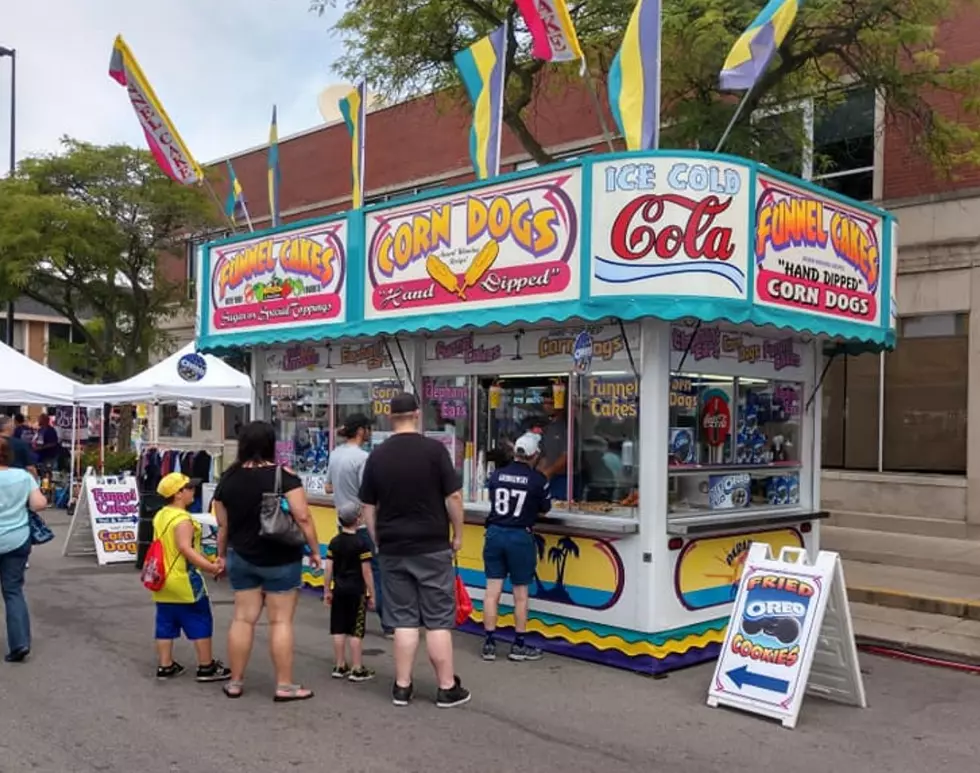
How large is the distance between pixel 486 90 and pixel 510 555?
410cm

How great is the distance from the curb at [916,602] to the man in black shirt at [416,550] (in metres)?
5.12

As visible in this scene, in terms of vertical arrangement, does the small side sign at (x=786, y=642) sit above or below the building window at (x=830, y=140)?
below

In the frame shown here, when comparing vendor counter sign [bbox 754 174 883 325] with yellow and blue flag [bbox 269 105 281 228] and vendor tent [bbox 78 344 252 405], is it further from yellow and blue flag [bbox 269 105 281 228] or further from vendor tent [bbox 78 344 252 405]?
vendor tent [bbox 78 344 252 405]

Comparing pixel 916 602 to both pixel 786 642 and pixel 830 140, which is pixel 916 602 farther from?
pixel 830 140

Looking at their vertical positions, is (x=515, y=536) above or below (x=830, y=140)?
below

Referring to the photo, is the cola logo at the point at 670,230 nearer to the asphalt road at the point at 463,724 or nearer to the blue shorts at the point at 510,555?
the blue shorts at the point at 510,555

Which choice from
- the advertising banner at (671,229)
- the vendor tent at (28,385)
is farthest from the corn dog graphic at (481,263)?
the vendor tent at (28,385)

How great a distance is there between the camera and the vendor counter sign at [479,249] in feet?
23.1

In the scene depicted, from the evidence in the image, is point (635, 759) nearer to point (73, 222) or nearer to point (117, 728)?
point (117, 728)

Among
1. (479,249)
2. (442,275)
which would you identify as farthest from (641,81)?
(442,275)

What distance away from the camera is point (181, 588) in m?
6.21

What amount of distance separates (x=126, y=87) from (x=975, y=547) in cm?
1114

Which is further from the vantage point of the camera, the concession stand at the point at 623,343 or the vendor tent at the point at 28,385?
the vendor tent at the point at 28,385

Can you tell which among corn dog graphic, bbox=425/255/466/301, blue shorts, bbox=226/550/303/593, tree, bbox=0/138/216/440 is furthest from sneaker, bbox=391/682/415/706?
tree, bbox=0/138/216/440
